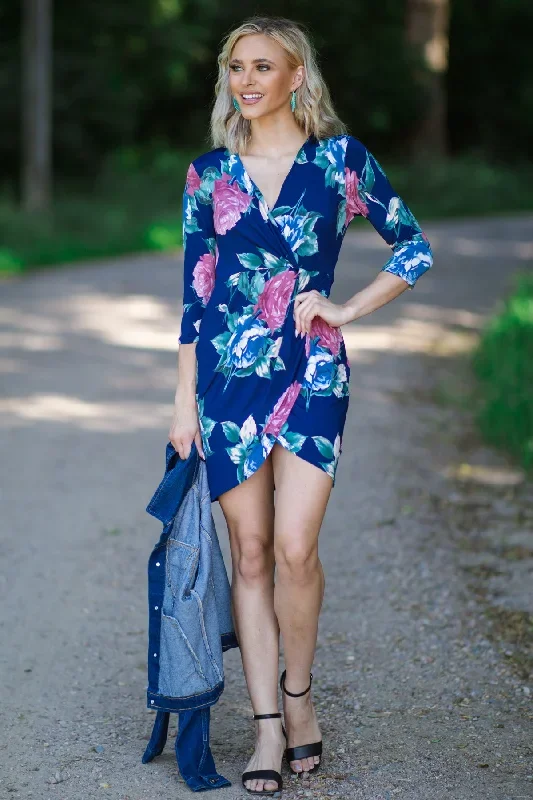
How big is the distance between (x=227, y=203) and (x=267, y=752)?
4.81ft

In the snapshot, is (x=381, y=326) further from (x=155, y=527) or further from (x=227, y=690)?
(x=227, y=690)

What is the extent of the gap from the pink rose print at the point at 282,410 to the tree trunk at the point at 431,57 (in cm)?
2592

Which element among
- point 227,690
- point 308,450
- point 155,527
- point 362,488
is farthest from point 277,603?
point 362,488

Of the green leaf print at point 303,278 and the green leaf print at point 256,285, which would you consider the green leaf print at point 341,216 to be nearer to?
the green leaf print at point 303,278

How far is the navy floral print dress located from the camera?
312cm

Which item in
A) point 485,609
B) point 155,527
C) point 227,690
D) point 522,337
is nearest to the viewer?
point 227,690

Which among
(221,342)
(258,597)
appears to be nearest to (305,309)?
(221,342)

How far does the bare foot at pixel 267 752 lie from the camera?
3.14 m

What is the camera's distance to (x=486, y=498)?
20.3 ft

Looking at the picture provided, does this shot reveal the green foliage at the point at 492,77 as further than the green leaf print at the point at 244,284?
Yes

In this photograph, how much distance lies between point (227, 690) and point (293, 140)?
178 centimetres

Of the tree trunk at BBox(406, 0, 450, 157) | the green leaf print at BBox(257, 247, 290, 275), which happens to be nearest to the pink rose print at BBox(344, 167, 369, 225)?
the green leaf print at BBox(257, 247, 290, 275)

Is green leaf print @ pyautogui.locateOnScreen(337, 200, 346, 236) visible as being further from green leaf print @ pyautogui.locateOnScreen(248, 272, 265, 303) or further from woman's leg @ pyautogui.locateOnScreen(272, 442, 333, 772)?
woman's leg @ pyautogui.locateOnScreen(272, 442, 333, 772)

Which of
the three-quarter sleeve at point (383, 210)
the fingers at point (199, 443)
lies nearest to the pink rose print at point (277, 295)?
the three-quarter sleeve at point (383, 210)
